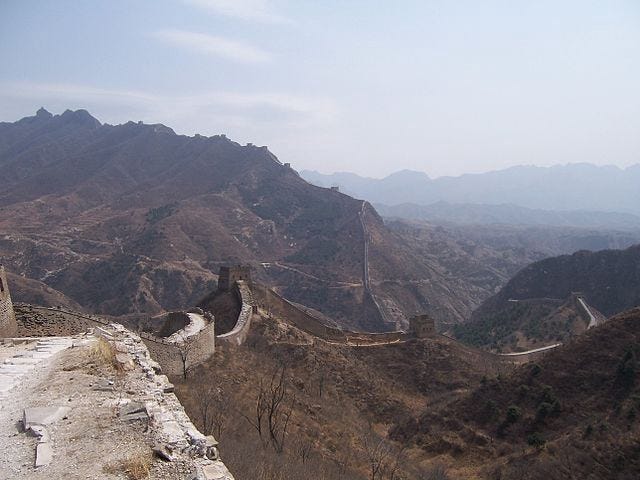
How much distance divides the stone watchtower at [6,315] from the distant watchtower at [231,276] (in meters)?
23.5

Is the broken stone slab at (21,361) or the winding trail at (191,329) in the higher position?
the broken stone slab at (21,361)

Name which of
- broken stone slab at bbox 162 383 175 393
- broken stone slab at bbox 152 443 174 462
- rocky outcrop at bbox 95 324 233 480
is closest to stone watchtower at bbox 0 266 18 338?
rocky outcrop at bbox 95 324 233 480

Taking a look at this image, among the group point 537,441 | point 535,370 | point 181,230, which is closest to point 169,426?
point 537,441

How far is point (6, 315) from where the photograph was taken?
13.9m

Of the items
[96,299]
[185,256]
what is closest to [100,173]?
[185,256]

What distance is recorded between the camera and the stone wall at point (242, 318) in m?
28.8

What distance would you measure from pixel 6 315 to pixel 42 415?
7.74 m

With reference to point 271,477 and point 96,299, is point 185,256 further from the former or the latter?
point 271,477

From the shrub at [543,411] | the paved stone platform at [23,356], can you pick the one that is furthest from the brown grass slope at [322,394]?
the shrub at [543,411]

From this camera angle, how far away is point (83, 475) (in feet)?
19.9

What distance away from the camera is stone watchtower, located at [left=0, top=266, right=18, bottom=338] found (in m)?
13.6

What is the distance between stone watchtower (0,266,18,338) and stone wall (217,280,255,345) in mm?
13610

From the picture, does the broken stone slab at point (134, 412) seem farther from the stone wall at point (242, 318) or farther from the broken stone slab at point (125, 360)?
the stone wall at point (242, 318)

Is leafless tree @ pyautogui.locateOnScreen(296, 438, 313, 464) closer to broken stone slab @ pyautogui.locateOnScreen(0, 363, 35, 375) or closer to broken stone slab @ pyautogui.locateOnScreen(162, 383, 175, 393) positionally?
broken stone slab @ pyautogui.locateOnScreen(162, 383, 175, 393)
